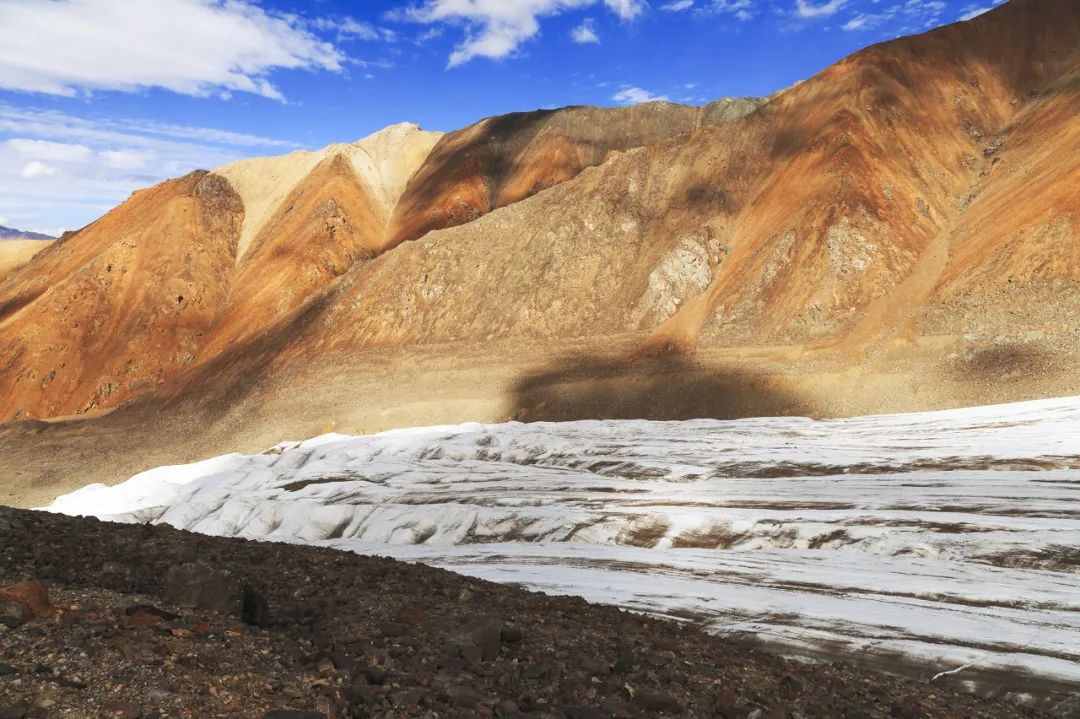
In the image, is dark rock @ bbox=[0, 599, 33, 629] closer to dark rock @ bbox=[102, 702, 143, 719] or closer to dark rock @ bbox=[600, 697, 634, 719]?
dark rock @ bbox=[102, 702, 143, 719]

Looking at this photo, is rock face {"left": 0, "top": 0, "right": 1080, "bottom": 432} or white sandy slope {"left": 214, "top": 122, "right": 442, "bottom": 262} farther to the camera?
white sandy slope {"left": 214, "top": 122, "right": 442, "bottom": 262}

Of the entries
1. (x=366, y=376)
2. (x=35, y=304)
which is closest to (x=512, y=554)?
(x=366, y=376)

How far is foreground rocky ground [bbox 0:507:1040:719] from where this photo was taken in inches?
183

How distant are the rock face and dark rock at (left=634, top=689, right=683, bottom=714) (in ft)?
86.7

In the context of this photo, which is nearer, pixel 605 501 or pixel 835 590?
pixel 835 590

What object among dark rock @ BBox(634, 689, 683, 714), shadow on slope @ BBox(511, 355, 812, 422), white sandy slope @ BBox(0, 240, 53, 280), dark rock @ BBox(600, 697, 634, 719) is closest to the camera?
dark rock @ BBox(600, 697, 634, 719)

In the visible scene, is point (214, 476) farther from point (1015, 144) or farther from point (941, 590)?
point (1015, 144)

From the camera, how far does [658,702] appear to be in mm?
Result: 5832

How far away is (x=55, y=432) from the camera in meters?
47.8

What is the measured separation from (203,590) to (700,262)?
4064cm

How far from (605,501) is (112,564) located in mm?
12570

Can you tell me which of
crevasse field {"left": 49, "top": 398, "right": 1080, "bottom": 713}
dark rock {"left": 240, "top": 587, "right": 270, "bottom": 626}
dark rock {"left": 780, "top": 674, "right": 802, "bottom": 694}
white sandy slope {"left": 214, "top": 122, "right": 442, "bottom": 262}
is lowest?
crevasse field {"left": 49, "top": 398, "right": 1080, "bottom": 713}

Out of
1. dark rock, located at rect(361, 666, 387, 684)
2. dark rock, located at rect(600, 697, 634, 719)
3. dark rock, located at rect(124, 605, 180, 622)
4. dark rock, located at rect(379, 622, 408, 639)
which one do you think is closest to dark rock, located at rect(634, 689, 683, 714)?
dark rock, located at rect(600, 697, 634, 719)

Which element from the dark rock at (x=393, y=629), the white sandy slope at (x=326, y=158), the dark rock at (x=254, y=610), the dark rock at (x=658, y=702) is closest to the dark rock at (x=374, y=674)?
the dark rock at (x=393, y=629)
